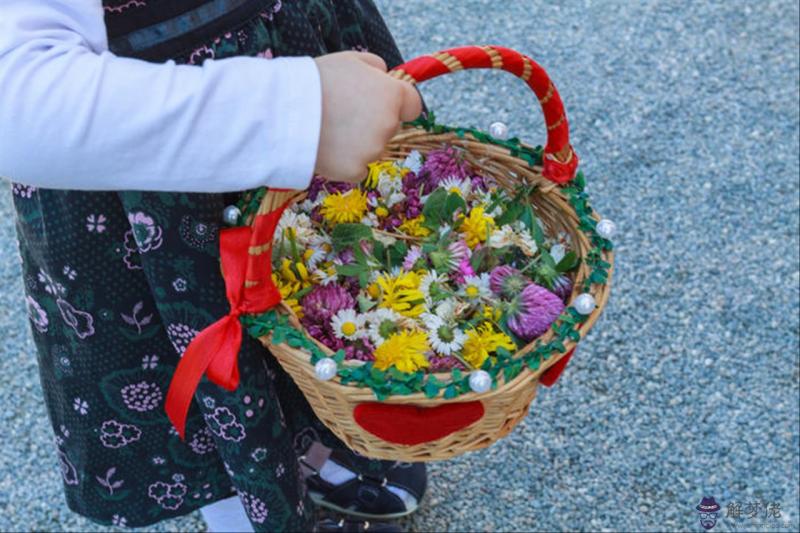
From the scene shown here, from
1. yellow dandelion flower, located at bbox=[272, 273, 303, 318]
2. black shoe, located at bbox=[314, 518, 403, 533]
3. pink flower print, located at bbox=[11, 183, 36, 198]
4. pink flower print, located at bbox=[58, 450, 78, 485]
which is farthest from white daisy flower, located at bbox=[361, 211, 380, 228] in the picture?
black shoe, located at bbox=[314, 518, 403, 533]

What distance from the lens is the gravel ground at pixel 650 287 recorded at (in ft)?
4.55

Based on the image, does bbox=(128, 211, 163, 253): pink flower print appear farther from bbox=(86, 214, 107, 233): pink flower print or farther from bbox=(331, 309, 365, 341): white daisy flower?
bbox=(331, 309, 365, 341): white daisy flower

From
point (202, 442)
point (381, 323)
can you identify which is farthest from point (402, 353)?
point (202, 442)

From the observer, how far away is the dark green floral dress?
805 millimetres

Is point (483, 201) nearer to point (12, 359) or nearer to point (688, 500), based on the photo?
point (688, 500)

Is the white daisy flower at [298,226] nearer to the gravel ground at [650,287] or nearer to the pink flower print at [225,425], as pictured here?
the pink flower print at [225,425]

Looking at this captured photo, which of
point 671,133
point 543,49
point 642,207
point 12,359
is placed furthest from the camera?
point 543,49

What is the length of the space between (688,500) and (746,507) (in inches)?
3.2

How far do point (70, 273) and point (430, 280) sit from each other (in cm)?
34

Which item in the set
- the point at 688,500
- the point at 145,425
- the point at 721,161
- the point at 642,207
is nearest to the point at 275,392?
the point at 145,425

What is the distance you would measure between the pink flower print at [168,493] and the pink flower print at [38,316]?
9.1 inches

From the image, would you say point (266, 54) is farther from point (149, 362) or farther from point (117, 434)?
point (117, 434)

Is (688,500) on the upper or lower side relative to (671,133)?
lower

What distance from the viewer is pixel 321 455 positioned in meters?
1.33
